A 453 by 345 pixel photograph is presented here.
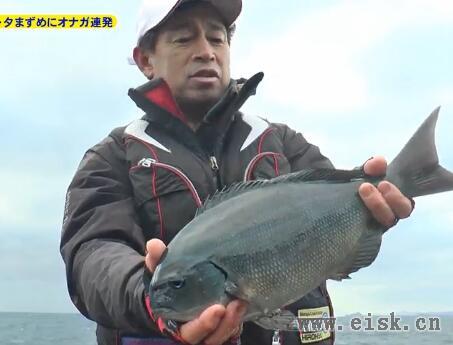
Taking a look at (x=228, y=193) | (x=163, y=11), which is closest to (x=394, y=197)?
(x=228, y=193)

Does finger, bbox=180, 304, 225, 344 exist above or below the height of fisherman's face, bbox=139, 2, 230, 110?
below

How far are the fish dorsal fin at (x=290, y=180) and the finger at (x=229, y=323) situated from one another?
547mm

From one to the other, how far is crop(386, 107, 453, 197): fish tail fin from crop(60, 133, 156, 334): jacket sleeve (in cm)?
157

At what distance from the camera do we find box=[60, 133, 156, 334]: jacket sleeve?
3174 millimetres

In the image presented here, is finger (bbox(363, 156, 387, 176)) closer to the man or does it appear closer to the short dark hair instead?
the man

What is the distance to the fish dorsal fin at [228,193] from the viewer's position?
321cm

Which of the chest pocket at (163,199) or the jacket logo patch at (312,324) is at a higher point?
the chest pocket at (163,199)

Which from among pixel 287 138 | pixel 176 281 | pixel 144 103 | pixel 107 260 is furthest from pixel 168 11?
pixel 176 281

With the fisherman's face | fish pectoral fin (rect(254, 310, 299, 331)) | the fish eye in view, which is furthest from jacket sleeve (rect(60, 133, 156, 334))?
the fisherman's face

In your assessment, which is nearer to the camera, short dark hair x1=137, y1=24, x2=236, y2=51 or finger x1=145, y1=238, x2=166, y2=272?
finger x1=145, y1=238, x2=166, y2=272

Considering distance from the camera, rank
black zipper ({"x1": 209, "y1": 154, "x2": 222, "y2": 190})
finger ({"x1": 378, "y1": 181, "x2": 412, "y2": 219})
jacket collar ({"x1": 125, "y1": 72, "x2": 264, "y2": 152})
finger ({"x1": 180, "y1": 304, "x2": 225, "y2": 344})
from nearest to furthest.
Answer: finger ({"x1": 180, "y1": 304, "x2": 225, "y2": 344}), finger ({"x1": 378, "y1": 181, "x2": 412, "y2": 219}), black zipper ({"x1": 209, "y1": 154, "x2": 222, "y2": 190}), jacket collar ({"x1": 125, "y1": 72, "x2": 264, "y2": 152})

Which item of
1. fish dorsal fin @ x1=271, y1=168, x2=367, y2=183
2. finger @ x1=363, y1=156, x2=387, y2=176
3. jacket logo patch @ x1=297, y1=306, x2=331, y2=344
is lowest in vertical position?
jacket logo patch @ x1=297, y1=306, x2=331, y2=344

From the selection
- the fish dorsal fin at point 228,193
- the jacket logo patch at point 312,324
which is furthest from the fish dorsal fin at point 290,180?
the jacket logo patch at point 312,324

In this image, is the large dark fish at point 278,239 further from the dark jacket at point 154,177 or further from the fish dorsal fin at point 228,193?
the dark jacket at point 154,177
